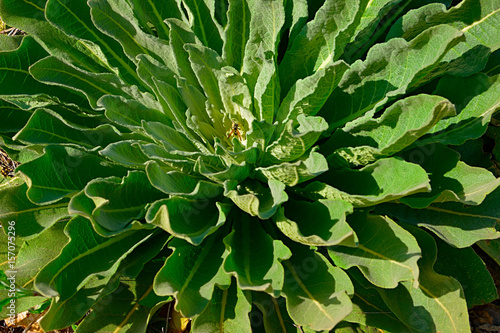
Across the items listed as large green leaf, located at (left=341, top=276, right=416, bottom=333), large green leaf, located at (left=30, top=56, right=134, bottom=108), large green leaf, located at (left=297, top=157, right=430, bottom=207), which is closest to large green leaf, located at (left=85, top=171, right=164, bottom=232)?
large green leaf, located at (left=30, top=56, right=134, bottom=108)

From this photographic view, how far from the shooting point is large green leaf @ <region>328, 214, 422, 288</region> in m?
1.50

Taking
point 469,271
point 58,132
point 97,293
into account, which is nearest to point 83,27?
point 58,132

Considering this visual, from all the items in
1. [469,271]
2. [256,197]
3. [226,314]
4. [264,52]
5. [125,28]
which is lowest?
[469,271]

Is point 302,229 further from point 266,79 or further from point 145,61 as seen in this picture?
point 145,61

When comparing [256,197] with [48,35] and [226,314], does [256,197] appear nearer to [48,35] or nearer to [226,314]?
[226,314]

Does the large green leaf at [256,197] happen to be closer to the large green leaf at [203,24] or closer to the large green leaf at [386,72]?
the large green leaf at [386,72]

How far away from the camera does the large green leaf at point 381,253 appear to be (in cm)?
150

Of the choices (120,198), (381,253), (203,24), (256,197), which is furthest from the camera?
(203,24)

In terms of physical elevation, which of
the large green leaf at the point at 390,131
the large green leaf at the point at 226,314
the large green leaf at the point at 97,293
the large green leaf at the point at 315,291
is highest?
the large green leaf at the point at 390,131

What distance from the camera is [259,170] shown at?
1846mm

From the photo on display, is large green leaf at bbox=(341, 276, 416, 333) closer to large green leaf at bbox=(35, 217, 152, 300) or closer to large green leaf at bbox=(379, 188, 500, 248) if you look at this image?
large green leaf at bbox=(379, 188, 500, 248)

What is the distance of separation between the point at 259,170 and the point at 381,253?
0.60m

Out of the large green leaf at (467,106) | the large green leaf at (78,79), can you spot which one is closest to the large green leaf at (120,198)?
the large green leaf at (78,79)

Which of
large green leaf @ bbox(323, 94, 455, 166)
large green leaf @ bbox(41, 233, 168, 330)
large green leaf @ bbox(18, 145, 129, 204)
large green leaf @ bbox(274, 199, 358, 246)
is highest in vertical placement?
large green leaf @ bbox(18, 145, 129, 204)
